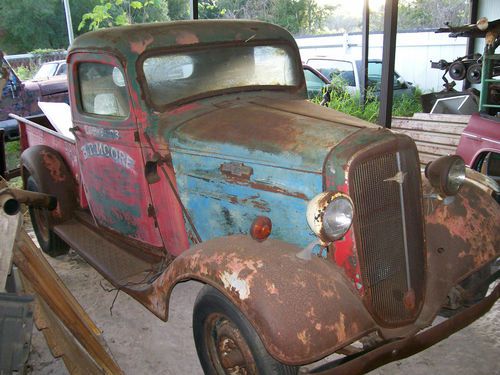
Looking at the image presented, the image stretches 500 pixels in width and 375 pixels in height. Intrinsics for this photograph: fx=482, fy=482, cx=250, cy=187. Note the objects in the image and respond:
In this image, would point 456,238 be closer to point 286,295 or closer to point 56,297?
point 286,295

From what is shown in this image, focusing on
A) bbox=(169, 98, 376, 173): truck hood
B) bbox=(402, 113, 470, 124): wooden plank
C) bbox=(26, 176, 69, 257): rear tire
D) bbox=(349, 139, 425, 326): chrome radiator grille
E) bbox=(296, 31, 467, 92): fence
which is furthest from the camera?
bbox=(296, 31, 467, 92): fence

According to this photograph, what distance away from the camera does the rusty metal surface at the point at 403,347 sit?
2.00 metres

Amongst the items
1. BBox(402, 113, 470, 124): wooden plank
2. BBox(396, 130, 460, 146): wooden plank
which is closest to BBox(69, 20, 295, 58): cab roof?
BBox(396, 130, 460, 146): wooden plank

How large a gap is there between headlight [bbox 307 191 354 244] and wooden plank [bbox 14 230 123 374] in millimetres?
1374

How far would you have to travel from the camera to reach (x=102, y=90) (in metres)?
3.31

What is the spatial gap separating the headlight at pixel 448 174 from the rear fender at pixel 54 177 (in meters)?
2.87

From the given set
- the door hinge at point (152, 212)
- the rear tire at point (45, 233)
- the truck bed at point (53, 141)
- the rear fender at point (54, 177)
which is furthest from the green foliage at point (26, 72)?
the door hinge at point (152, 212)

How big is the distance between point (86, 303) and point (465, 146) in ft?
11.8

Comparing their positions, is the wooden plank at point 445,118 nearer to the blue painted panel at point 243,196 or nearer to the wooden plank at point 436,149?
the wooden plank at point 436,149

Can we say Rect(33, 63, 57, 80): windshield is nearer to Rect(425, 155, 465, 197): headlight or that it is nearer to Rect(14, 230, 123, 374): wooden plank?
Rect(14, 230, 123, 374): wooden plank

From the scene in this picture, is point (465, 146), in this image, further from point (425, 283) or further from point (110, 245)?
point (110, 245)

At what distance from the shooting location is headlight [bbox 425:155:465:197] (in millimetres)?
2561

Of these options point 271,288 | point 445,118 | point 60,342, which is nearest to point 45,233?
point 60,342

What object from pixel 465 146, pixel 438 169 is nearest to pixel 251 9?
pixel 465 146
